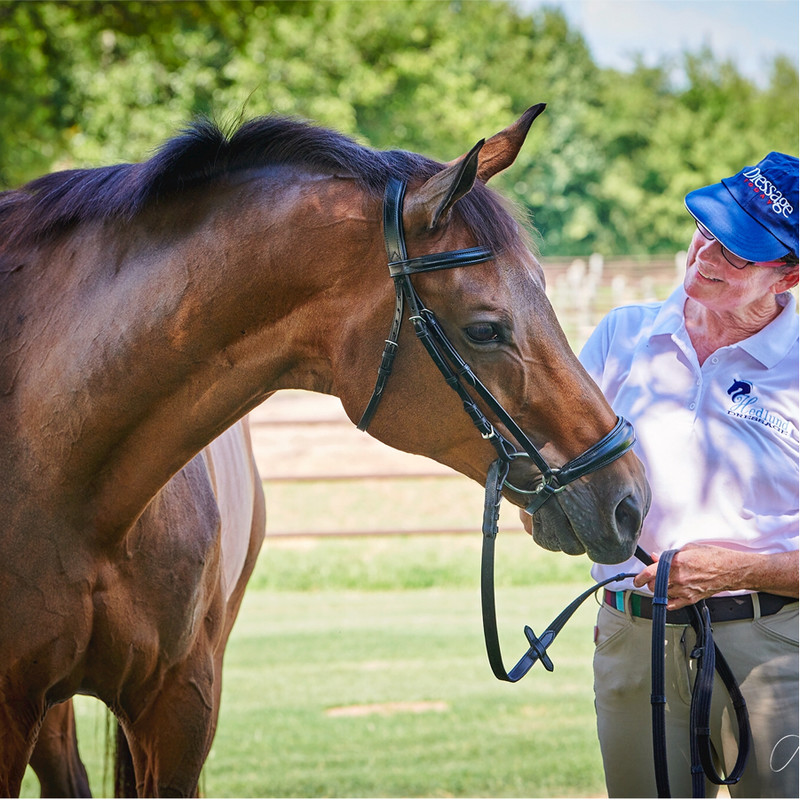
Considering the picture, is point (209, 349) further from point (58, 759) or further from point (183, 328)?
point (58, 759)

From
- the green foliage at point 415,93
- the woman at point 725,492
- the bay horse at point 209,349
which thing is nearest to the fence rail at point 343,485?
the green foliage at point 415,93

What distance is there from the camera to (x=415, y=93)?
24.4m

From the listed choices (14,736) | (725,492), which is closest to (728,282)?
(725,492)

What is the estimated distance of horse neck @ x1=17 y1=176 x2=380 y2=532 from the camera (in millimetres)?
2021

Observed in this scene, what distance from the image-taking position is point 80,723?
19.2 feet

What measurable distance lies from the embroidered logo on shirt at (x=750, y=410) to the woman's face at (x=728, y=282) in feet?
0.68

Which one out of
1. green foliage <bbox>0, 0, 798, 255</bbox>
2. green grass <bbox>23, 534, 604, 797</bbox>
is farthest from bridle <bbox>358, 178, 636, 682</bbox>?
green grass <bbox>23, 534, 604, 797</bbox>

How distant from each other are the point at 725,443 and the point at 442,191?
1.11 metres

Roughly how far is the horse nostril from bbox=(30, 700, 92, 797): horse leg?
2314 millimetres

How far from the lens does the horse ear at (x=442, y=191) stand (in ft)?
6.03

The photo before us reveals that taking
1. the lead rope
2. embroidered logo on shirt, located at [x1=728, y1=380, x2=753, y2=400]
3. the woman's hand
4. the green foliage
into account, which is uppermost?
the green foliage

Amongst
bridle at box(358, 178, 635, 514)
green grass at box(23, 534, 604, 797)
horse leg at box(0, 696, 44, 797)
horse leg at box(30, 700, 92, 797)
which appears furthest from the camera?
green grass at box(23, 534, 604, 797)

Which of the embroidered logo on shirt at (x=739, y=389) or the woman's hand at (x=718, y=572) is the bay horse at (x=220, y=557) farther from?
the embroidered logo on shirt at (x=739, y=389)

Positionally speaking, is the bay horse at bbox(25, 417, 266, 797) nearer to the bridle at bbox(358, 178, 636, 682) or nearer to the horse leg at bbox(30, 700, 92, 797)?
the horse leg at bbox(30, 700, 92, 797)
